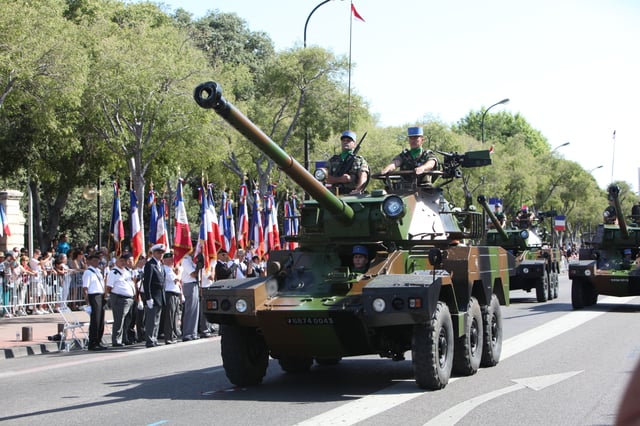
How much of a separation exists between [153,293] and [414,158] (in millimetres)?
5971

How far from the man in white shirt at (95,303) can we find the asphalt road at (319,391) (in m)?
0.57

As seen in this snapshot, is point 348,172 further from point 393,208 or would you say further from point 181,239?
point 181,239

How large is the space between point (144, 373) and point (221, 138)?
78.7 ft

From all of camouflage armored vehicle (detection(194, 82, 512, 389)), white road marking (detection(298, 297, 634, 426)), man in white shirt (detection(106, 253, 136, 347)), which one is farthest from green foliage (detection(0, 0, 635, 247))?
camouflage armored vehicle (detection(194, 82, 512, 389))

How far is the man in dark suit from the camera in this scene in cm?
1630

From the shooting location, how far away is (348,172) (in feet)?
40.9

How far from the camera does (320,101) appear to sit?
125 feet

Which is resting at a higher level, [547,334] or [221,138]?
[221,138]

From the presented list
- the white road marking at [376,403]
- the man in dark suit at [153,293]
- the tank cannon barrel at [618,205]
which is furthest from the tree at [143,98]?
the white road marking at [376,403]

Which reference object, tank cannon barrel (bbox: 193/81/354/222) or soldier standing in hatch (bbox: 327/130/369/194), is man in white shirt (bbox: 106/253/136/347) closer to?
soldier standing in hatch (bbox: 327/130/369/194)

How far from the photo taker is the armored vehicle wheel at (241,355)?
10.6 m

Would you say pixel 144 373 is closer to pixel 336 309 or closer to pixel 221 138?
pixel 336 309

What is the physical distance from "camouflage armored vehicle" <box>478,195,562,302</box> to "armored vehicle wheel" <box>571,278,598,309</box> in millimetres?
2752

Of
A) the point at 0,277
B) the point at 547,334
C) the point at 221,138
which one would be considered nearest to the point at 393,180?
the point at 547,334
